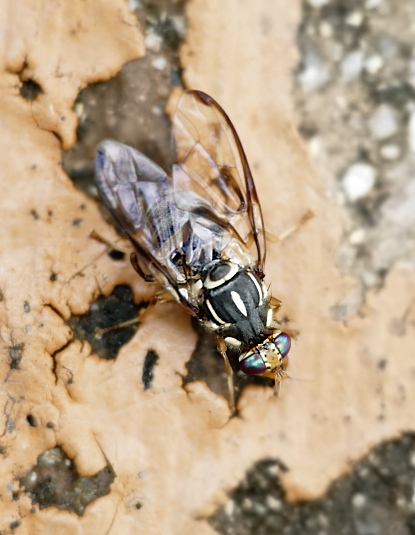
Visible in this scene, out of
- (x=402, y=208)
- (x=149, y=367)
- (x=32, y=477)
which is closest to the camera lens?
(x=32, y=477)

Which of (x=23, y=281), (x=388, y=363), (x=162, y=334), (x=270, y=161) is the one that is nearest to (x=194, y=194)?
(x=270, y=161)

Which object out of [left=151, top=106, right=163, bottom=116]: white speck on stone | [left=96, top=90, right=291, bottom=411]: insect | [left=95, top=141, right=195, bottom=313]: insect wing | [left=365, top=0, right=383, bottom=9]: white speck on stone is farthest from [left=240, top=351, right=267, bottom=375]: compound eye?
[left=365, top=0, right=383, bottom=9]: white speck on stone

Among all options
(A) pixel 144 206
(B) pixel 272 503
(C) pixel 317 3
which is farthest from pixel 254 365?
(C) pixel 317 3

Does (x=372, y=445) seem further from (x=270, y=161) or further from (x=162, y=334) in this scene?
(x=270, y=161)

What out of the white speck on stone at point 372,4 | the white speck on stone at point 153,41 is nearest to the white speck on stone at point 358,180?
the white speck on stone at point 372,4

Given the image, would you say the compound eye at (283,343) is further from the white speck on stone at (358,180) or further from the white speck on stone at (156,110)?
the white speck on stone at (156,110)

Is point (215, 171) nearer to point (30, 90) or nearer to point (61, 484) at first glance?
point (30, 90)
